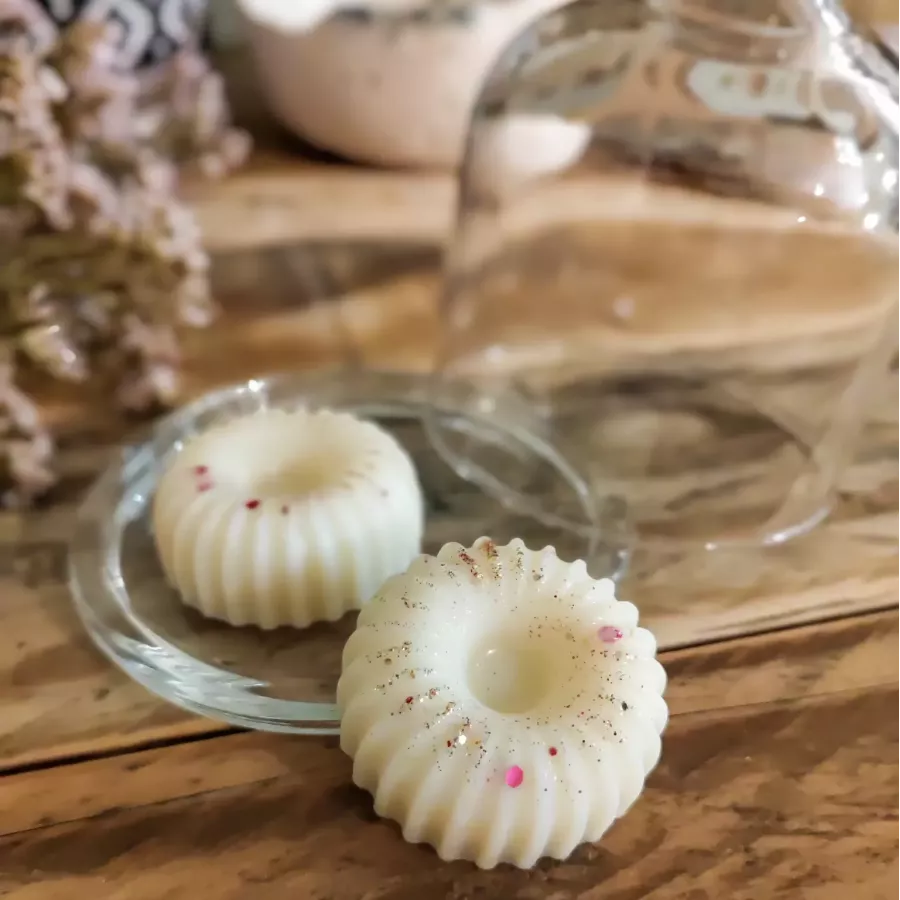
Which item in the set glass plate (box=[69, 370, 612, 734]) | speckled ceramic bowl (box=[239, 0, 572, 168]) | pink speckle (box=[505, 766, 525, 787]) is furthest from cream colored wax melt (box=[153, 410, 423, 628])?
speckled ceramic bowl (box=[239, 0, 572, 168])

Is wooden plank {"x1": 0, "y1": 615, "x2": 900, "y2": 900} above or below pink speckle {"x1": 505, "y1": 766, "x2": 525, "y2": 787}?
below

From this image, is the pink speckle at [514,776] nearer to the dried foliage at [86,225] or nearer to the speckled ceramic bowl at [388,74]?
the dried foliage at [86,225]

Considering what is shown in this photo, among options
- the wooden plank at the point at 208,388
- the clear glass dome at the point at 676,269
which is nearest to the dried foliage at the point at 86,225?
the wooden plank at the point at 208,388

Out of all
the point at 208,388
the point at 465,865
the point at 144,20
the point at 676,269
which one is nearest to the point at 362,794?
the point at 465,865

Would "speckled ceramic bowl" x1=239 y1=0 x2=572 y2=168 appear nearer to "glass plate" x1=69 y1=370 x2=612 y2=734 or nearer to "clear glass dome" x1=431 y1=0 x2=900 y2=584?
"clear glass dome" x1=431 y1=0 x2=900 y2=584

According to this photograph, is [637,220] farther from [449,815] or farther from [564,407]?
[449,815]

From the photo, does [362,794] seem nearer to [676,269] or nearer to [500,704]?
[500,704]
